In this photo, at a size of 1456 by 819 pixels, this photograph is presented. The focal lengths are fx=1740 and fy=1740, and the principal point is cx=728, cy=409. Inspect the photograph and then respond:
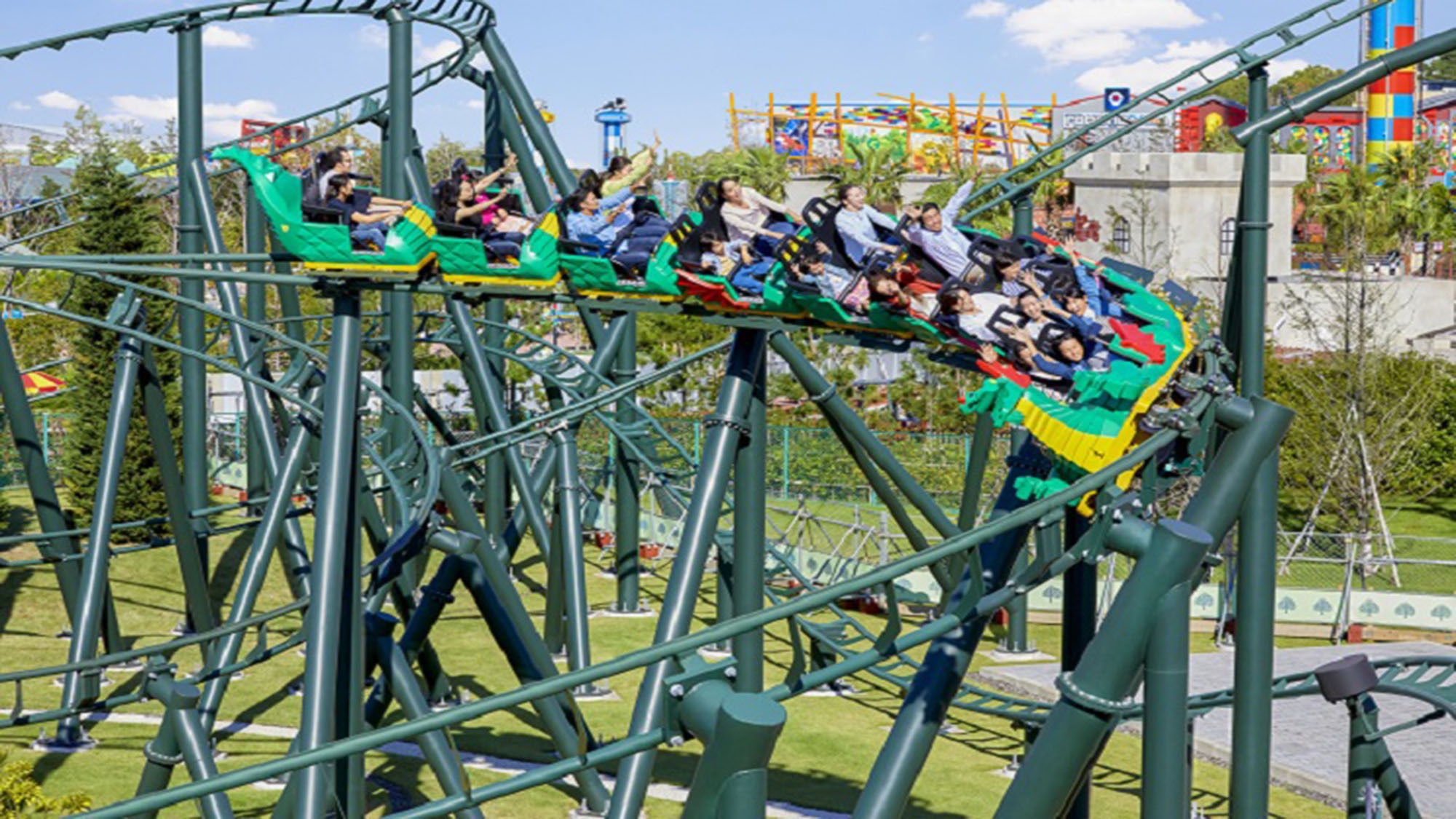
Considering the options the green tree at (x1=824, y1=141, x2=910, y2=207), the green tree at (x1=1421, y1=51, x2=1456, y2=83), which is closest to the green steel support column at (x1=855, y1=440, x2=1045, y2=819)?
the green tree at (x1=824, y1=141, x2=910, y2=207)

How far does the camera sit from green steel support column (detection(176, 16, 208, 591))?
42.4ft

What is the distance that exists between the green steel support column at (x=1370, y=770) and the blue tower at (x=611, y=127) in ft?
112

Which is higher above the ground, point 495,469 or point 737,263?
point 737,263

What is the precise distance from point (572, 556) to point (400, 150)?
3.03 metres

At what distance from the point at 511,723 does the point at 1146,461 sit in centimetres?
728

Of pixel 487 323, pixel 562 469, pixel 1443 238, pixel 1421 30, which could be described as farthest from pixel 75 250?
pixel 1421 30

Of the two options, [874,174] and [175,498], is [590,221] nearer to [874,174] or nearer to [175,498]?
[175,498]

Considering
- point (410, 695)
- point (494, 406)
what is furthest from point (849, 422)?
point (494, 406)

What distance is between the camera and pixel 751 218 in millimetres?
8516

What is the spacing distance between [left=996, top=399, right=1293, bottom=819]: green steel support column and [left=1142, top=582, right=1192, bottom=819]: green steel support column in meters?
0.04

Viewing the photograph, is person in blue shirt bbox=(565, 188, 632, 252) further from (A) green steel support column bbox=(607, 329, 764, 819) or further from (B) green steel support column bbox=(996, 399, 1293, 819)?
(B) green steel support column bbox=(996, 399, 1293, 819)

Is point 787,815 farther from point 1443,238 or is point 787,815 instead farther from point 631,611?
point 1443,238

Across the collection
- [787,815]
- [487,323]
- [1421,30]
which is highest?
[1421,30]

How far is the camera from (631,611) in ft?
52.9
